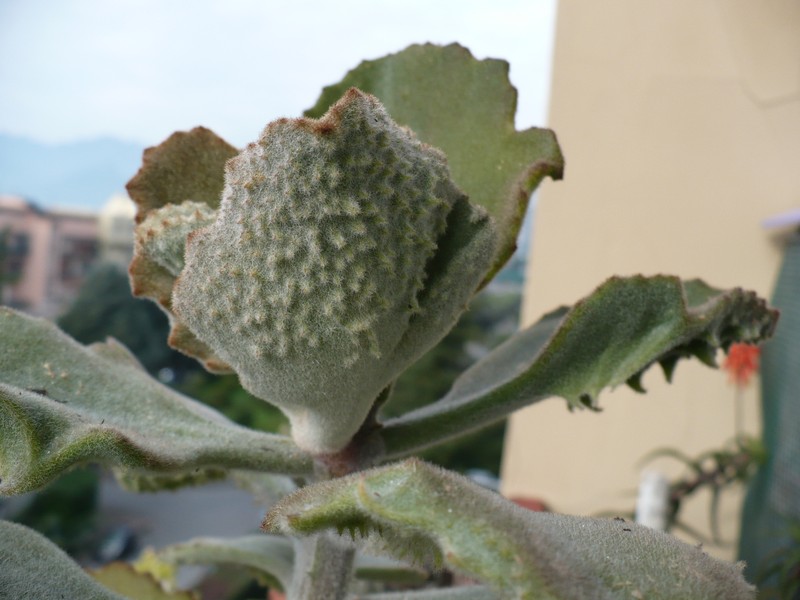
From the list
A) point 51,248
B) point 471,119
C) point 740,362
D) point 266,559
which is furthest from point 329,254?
point 51,248

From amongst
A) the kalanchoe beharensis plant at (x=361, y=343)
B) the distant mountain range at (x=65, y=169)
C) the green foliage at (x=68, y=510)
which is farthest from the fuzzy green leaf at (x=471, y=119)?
the distant mountain range at (x=65, y=169)

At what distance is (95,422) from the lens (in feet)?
0.97

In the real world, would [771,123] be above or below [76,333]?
above

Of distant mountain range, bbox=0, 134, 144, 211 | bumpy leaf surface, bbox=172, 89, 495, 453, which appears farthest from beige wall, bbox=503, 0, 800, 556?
distant mountain range, bbox=0, 134, 144, 211

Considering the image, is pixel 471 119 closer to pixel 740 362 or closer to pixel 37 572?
pixel 37 572

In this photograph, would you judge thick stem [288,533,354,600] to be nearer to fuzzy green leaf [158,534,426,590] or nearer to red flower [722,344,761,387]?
fuzzy green leaf [158,534,426,590]

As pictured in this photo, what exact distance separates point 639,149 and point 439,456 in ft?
2.88

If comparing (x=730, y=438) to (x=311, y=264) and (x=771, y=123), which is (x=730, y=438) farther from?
(x=311, y=264)

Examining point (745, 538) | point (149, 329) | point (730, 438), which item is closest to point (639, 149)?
point (730, 438)

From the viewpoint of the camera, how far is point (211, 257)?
0.93 ft

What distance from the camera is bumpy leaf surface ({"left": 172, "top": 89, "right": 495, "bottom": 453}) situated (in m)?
0.27

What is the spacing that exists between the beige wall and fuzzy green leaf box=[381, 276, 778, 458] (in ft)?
3.73

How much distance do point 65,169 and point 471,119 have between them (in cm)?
325

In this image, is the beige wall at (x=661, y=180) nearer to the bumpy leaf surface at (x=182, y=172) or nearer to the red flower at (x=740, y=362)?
the red flower at (x=740, y=362)
